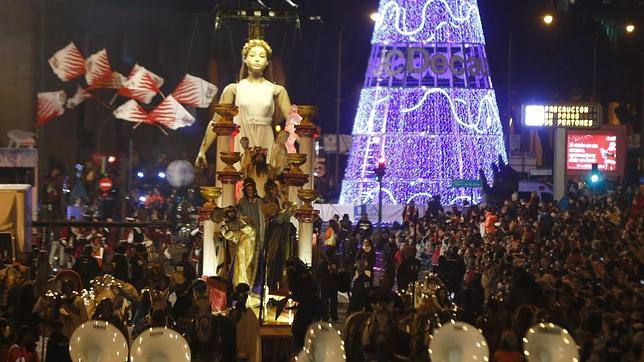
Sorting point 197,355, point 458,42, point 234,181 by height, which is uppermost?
point 458,42

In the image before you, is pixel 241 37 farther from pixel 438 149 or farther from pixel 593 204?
pixel 593 204

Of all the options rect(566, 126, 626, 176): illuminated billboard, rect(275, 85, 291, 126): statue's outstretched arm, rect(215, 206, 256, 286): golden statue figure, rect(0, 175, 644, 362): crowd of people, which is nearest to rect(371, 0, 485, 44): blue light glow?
rect(566, 126, 626, 176): illuminated billboard

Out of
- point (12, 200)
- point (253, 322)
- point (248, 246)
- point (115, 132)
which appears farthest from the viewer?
point (115, 132)

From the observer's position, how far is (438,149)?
147ft

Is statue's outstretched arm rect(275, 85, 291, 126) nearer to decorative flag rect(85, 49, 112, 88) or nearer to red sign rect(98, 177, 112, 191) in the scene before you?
decorative flag rect(85, 49, 112, 88)

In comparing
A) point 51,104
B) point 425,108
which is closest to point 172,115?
point 51,104

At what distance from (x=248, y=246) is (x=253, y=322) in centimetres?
596

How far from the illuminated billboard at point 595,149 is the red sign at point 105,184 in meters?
16.1

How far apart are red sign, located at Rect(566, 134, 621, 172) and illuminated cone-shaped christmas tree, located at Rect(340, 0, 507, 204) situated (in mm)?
4970

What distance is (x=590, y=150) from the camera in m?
50.3

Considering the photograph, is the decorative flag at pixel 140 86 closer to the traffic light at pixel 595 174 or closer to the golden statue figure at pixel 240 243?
the traffic light at pixel 595 174

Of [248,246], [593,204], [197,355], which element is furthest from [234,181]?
[593,204]

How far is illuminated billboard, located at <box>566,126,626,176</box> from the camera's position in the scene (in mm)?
49906

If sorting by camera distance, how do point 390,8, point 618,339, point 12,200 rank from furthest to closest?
point 390,8 → point 12,200 → point 618,339
